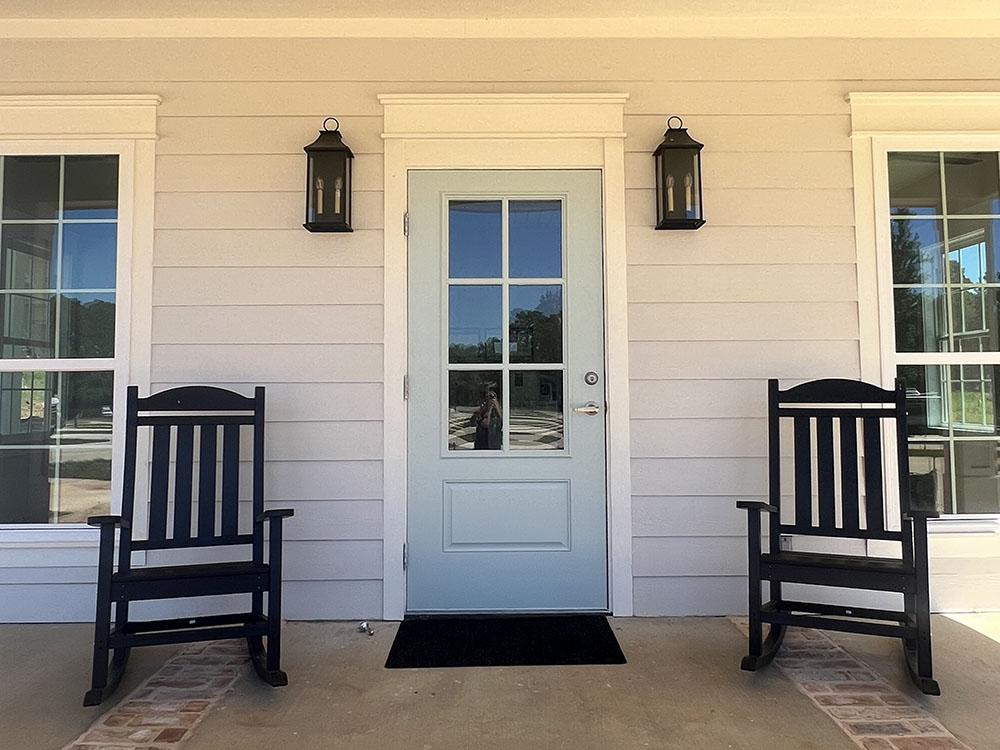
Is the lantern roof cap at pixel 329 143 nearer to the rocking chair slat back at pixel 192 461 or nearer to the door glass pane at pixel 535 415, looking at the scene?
the rocking chair slat back at pixel 192 461

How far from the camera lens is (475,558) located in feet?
9.37

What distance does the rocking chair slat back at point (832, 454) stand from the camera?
2.49 meters

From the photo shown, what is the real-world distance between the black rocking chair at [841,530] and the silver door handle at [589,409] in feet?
2.28

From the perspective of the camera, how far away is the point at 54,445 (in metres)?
2.88

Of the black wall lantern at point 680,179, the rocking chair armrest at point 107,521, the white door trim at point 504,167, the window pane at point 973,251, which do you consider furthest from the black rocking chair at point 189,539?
the window pane at point 973,251

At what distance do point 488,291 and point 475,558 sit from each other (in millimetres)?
1163

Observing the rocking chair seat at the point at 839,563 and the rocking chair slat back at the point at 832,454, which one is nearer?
the rocking chair seat at the point at 839,563

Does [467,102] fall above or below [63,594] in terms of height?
above

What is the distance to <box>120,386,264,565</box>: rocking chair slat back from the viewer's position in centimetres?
248

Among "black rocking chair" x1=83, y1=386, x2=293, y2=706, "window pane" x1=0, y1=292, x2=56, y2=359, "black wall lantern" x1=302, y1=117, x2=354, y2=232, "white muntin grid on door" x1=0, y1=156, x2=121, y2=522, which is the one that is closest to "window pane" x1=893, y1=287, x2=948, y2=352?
"black wall lantern" x1=302, y1=117, x2=354, y2=232

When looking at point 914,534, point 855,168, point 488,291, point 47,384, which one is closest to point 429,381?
point 488,291

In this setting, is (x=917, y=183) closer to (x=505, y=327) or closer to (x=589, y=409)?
(x=589, y=409)

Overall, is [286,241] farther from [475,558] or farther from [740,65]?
[740,65]

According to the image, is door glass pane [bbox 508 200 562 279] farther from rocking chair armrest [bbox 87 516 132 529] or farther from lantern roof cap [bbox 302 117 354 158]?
rocking chair armrest [bbox 87 516 132 529]
